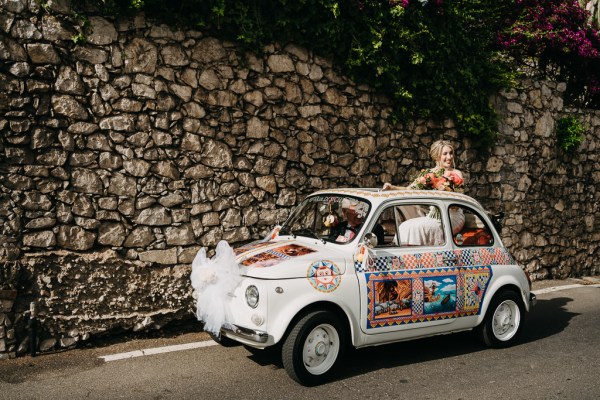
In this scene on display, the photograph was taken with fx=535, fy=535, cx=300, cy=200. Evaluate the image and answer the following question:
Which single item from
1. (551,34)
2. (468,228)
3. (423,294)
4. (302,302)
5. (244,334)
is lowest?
(244,334)

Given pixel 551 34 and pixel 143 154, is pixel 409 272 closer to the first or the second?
pixel 143 154

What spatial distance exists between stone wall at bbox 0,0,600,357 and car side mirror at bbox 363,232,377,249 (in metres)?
2.51

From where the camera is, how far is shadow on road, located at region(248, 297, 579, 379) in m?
5.50

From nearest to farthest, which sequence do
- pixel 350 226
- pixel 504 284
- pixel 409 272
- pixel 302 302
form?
pixel 302 302 < pixel 409 272 < pixel 350 226 < pixel 504 284

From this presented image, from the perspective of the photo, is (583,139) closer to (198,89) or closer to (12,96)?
(198,89)

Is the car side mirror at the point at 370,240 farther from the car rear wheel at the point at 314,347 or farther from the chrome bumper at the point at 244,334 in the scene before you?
the chrome bumper at the point at 244,334

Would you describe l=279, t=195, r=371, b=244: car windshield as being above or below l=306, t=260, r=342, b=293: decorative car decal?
above

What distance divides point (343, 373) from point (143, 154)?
3.48 m

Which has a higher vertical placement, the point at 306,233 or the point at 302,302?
the point at 306,233

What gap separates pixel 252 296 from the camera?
4793 millimetres

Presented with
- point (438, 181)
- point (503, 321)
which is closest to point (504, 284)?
point (503, 321)

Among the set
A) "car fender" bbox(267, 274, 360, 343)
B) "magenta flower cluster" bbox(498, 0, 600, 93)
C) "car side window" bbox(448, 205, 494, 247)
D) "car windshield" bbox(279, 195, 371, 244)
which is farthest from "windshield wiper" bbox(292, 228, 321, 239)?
"magenta flower cluster" bbox(498, 0, 600, 93)

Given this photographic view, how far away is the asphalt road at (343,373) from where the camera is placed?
472 cm

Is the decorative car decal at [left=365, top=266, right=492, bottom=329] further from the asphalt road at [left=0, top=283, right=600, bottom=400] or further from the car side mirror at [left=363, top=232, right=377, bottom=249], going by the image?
the asphalt road at [left=0, top=283, right=600, bottom=400]
